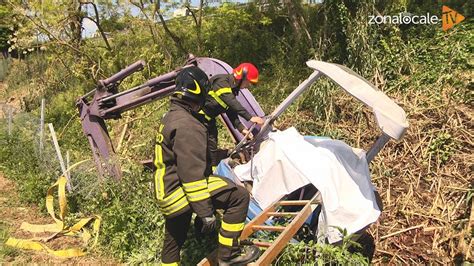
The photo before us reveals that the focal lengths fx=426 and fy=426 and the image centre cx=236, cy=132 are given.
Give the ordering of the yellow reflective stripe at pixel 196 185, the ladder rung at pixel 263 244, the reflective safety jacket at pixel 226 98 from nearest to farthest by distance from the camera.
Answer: the yellow reflective stripe at pixel 196 185, the ladder rung at pixel 263 244, the reflective safety jacket at pixel 226 98

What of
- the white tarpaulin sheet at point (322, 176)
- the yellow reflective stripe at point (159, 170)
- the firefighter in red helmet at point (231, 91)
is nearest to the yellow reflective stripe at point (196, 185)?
the yellow reflective stripe at point (159, 170)

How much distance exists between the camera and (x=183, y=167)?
3.09m

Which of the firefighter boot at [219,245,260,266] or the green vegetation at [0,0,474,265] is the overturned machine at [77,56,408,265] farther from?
the green vegetation at [0,0,474,265]

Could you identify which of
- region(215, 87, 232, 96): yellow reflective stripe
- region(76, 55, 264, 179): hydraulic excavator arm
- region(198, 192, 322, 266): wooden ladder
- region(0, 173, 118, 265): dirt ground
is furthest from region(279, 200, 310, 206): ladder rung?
region(0, 173, 118, 265): dirt ground

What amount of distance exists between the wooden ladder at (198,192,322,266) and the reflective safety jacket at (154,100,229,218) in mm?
551

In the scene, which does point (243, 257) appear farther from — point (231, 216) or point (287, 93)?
point (287, 93)

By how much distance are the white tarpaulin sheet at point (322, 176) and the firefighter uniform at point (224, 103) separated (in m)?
0.78

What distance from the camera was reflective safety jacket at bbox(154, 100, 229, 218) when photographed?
121 inches

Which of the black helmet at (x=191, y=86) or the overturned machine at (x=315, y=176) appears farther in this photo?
the overturned machine at (x=315, y=176)

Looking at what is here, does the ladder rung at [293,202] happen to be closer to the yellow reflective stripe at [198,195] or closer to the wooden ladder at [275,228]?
the wooden ladder at [275,228]

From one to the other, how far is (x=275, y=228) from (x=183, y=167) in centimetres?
105

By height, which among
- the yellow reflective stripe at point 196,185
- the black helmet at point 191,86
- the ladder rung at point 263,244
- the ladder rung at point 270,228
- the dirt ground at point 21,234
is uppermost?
the black helmet at point 191,86

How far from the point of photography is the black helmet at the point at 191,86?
3.25 meters

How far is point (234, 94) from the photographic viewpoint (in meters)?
5.53
